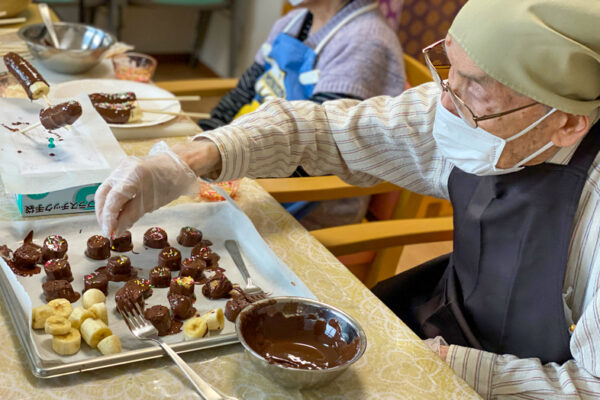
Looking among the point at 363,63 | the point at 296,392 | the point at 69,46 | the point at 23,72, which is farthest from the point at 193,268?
the point at 69,46

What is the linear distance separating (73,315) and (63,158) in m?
0.54

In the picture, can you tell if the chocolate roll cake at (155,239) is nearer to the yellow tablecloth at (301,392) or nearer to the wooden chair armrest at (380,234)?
the yellow tablecloth at (301,392)

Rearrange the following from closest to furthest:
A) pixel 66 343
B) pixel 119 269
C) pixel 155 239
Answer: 1. pixel 66 343
2. pixel 119 269
3. pixel 155 239

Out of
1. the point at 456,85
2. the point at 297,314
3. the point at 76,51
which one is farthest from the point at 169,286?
the point at 76,51

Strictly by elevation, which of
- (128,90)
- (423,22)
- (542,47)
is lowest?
(423,22)

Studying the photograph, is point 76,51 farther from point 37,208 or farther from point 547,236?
point 547,236

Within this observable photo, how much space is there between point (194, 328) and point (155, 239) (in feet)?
0.90

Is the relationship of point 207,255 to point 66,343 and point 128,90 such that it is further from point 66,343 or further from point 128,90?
point 128,90

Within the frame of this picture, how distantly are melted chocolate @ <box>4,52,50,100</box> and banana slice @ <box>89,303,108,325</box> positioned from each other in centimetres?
79

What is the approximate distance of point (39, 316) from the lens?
40.6 inches

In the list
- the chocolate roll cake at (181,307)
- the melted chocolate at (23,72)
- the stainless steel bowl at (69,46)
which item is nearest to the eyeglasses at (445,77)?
the chocolate roll cake at (181,307)

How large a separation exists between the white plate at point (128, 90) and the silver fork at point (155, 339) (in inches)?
31.9

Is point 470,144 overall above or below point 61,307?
above

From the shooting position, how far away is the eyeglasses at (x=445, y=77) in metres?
1.27
